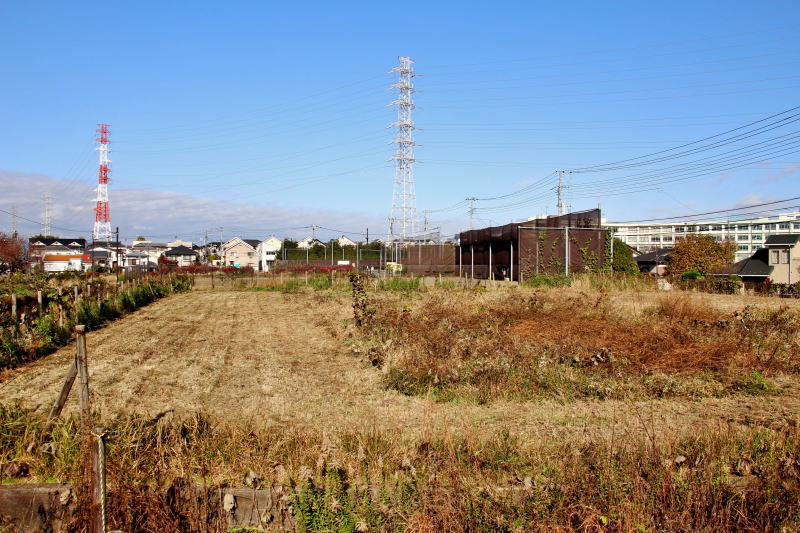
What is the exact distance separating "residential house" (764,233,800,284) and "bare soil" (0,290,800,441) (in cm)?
4156

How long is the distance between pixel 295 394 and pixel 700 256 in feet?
173

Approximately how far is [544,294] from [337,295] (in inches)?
389

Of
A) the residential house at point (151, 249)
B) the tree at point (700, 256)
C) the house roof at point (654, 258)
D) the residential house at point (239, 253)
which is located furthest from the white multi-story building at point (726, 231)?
the residential house at point (151, 249)

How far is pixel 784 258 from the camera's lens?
43031 mm

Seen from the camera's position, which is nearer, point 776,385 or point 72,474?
point 72,474

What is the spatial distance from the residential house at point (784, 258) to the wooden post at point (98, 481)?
48.5 meters

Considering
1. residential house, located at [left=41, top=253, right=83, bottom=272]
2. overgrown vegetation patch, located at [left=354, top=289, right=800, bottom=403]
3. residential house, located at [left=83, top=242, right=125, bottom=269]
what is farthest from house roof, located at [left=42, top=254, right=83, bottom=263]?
overgrown vegetation patch, located at [left=354, top=289, right=800, bottom=403]

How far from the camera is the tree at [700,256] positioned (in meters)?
51.1

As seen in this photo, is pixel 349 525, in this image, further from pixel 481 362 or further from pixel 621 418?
pixel 481 362

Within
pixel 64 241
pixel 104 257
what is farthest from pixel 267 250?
pixel 64 241

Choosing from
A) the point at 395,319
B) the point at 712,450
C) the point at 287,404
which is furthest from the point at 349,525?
the point at 395,319

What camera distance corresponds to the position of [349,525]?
11.4 ft

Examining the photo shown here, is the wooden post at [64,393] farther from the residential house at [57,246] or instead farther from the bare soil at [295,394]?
the residential house at [57,246]

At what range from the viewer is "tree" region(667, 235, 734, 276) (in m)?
51.1
